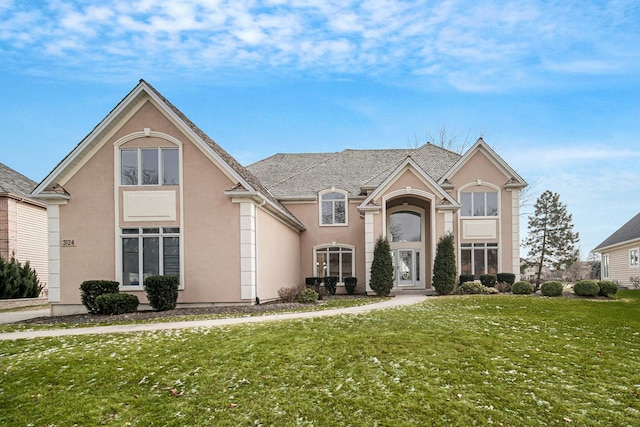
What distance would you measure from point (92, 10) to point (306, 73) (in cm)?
770

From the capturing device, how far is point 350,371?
8.48 meters

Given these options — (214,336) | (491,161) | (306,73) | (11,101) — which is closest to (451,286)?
(491,161)

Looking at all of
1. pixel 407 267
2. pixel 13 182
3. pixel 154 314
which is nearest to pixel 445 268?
pixel 407 267

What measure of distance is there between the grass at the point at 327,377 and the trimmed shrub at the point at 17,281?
592 inches

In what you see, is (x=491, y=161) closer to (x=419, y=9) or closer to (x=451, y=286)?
(x=451, y=286)

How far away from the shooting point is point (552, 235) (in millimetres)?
46062

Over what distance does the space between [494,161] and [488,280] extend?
20.9 ft

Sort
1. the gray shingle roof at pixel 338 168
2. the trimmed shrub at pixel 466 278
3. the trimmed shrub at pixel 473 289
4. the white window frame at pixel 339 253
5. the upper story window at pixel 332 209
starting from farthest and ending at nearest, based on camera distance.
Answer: the gray shingle roof at pixel 338 168 → the upper story window at pixel 332 209 → the white window frame at pixel 339 253 → the trimmed shrub at pixel 466 278 → the trimmed shrub at pixel 473 289

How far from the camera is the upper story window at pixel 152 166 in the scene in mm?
17062

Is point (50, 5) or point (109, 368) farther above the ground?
point (50, 5)

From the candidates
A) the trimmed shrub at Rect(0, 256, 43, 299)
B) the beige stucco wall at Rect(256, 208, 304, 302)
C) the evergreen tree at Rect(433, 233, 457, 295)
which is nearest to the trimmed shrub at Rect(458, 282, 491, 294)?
the evergreen tree at Rect(433, 233, 457, 295)

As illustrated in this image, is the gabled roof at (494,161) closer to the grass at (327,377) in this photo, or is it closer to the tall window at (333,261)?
the tall window at (333,261)

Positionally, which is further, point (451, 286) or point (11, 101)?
point (451, 286)

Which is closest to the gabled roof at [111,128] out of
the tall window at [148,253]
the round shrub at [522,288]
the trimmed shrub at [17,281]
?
the tall window at [148,253]
